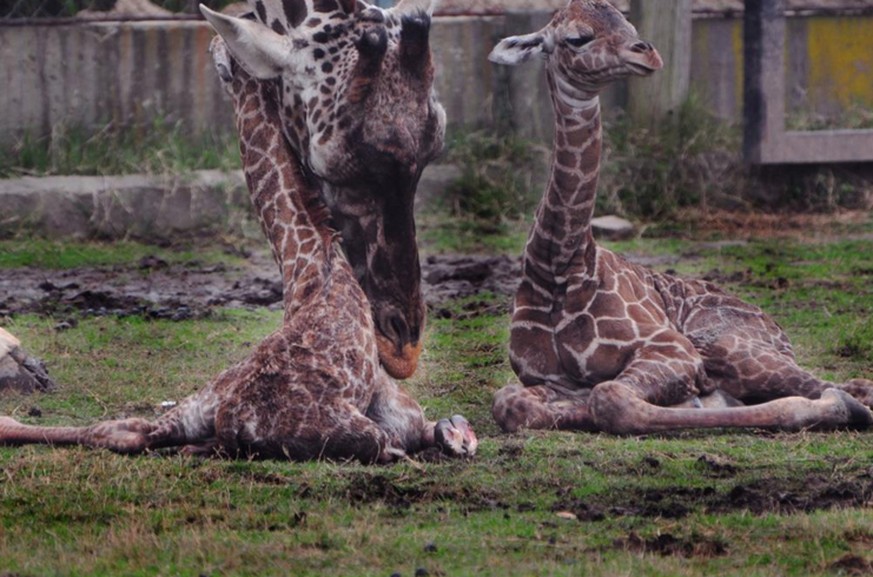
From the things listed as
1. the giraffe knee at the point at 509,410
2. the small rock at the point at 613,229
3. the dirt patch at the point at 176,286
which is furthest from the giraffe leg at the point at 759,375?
the small rock at the point at 613,229

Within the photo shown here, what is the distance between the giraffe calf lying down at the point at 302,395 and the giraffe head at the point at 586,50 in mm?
1091

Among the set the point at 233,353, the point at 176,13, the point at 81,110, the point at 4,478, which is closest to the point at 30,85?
the point at 81,110

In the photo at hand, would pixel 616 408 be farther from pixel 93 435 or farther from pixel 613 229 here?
pixel 613 229

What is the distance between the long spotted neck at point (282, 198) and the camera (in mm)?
6215

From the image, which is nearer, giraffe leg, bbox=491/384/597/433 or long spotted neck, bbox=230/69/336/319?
long spotted neck, bbox=230/69/336/319

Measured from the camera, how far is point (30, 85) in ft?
36.7

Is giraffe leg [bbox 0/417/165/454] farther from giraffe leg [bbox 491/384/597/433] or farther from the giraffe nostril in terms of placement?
the giraffe nostril

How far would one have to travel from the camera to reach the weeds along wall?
36.7ft

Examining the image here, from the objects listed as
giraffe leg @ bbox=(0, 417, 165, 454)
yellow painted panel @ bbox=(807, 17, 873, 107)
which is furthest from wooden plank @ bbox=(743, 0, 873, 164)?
giraffe leg @ bbox=(0, 417, 165, 454)

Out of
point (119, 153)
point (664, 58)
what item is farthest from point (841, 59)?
point (119, 153)

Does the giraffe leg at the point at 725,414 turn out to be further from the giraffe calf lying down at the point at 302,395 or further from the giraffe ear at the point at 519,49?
the giraffe ear at the point at 519,49

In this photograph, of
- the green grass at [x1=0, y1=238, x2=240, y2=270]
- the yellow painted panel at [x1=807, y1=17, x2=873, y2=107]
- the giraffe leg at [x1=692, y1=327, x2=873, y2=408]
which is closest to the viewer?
the giraffe leg at [x1=692, y1=327, x2=873, y2=408]

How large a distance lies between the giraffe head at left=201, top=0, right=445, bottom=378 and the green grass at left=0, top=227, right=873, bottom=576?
26.6 inches

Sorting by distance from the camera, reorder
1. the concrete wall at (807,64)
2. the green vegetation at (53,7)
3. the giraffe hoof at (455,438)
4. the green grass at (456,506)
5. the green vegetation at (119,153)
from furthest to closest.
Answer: the concrete wall at (807,64), the green vegetation at (53,7), the green vegetation at (119,153), the giraffe hoof at (455,438), the green grass at (456,506)
